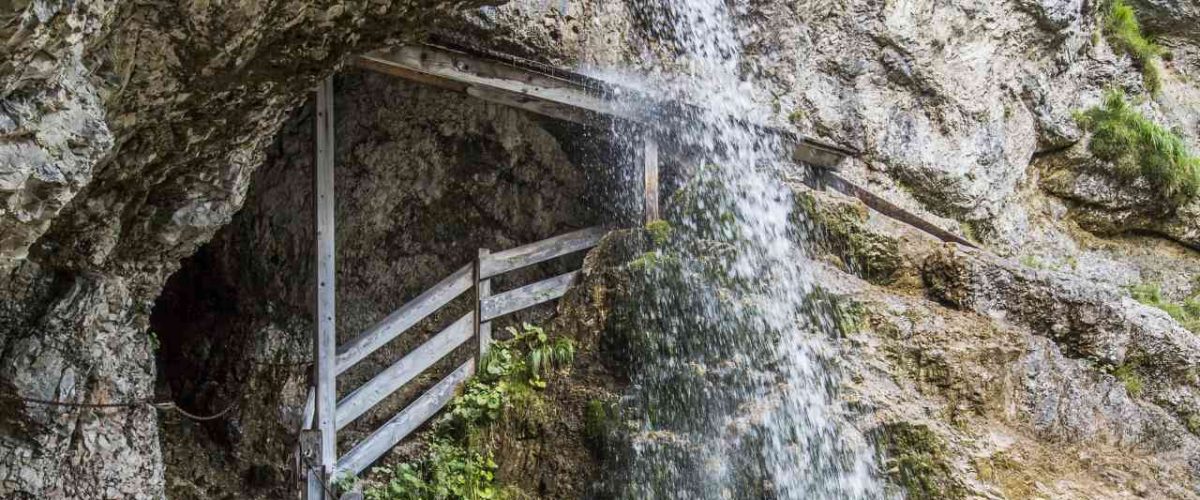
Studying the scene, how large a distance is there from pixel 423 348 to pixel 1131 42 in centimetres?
749

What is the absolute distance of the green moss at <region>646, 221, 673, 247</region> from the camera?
7.23 m

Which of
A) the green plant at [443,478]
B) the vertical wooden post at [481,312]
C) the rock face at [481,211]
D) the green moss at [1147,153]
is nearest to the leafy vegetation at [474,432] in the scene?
the green plant at [443,478]

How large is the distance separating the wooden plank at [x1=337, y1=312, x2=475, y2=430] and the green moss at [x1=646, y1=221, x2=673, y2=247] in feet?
4.69

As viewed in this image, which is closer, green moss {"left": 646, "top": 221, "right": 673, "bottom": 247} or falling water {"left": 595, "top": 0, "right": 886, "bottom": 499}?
falling water {"left": 595, "top": 0, "right": 886, "bottom": 499}

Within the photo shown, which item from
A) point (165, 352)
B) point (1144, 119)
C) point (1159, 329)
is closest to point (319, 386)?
point (165, 352)

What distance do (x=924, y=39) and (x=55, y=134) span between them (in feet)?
25.3

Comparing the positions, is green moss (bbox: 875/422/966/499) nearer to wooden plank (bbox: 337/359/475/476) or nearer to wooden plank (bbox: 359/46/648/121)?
wooden plank (bbox: 337/359/475/476)

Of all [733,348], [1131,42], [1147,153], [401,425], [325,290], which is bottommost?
[401,425]

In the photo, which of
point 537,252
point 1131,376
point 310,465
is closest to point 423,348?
point 310,465

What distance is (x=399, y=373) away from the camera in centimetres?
709

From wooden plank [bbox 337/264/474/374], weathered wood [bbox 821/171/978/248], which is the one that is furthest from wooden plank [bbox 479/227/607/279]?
weathered wood [bbox 821/171/978/248]

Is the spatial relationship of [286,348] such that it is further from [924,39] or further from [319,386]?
[924,39]

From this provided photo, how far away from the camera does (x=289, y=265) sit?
8.44 m

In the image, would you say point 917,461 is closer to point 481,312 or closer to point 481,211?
point 481,312
